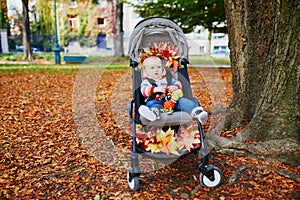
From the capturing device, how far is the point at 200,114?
3.06 meters

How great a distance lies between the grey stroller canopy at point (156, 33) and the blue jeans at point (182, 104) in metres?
0.61

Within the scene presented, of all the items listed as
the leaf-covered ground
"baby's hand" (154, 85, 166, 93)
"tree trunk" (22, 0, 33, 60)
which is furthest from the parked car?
"baby's hand" (154, 85, 166, 93)

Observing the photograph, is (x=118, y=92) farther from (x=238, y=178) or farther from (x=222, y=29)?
(x=222, y=29)

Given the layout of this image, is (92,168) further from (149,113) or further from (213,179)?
(213,179)

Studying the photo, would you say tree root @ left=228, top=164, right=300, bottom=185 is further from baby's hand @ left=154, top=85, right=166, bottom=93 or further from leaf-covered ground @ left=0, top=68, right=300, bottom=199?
baby's hand @ left=154, top=85, right=166, bottom=93

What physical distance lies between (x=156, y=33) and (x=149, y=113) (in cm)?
125

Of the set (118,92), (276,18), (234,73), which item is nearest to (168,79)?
(234,73)

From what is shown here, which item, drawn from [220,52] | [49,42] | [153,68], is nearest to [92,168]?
[153,68]

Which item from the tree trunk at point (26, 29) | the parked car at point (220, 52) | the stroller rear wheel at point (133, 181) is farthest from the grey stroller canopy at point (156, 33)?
the parked car at point (220, 52)

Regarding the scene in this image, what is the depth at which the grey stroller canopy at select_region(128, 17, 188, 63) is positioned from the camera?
372 cm

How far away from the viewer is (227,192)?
2959 millimetres

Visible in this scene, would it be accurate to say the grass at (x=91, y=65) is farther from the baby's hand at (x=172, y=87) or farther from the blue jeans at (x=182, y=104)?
the blue jeans at (x=182, y=104)

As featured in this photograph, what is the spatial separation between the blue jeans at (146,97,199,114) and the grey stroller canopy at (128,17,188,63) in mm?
612

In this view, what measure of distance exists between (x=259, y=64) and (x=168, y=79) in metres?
1.13
